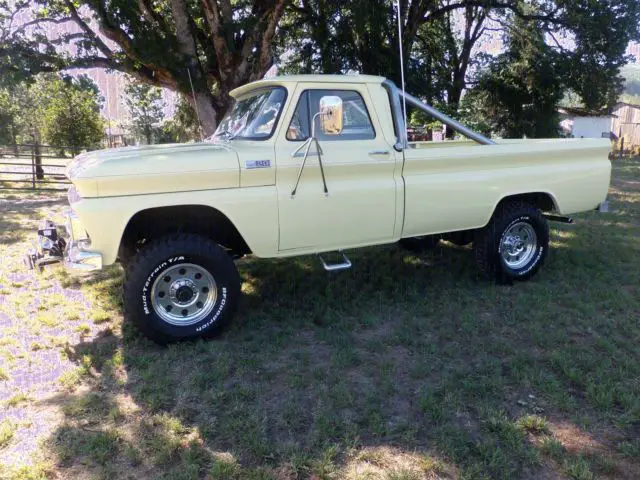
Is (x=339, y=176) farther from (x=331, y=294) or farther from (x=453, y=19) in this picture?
(x=453, y=19)

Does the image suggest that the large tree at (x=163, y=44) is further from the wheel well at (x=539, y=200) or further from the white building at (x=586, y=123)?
the white building at (x=586, y=123)

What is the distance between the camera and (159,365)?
392cm

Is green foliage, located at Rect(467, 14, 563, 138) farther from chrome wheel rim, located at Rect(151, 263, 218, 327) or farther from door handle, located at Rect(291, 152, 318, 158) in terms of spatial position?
chrome wheel rim, located at Rect(151, 263, 218, 327)

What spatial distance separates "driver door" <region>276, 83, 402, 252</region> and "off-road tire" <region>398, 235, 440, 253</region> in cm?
151

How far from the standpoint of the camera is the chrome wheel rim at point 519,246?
221 inches

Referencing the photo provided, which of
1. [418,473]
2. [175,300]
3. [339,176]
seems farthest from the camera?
[339,176]

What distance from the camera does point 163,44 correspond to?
11.2m

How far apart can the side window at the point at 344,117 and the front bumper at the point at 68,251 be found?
1.82 meters

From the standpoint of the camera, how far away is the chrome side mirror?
4.06 metres

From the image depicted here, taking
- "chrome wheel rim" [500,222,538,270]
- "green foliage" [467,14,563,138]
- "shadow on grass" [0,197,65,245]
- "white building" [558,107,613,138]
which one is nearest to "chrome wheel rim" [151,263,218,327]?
"chrome wheel rim" [500,222,538,270]

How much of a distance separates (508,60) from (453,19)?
3409 millimetres

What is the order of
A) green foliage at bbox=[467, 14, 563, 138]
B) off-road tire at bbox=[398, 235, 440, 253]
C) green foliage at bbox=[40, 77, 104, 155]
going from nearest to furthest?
1. off-road tire at bbox=[398, 235, 440, 253]
2. green foliage at bbox=[467, 14, 563, 138]
3. green foliage at bbox=[40, 77, 104, 155]

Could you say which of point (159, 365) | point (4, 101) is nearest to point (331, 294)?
point (159, 365)

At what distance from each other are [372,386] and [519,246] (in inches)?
116
